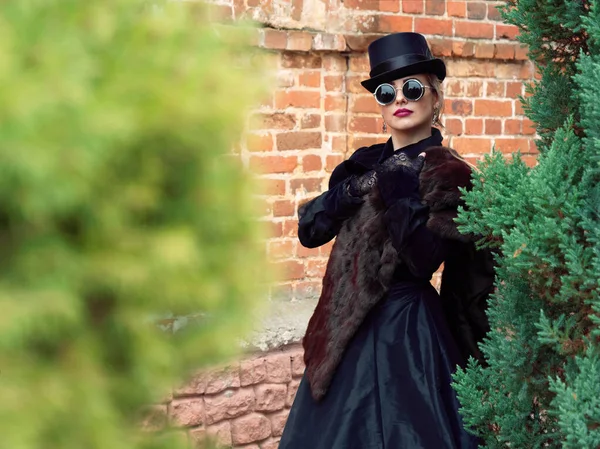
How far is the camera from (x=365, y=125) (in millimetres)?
3676

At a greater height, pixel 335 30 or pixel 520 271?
pixel 335 30

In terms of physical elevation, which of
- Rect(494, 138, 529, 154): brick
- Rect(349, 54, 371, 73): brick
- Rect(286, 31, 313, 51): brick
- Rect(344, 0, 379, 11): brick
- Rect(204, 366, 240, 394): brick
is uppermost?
Rect(344, 0, 379, 11): brick

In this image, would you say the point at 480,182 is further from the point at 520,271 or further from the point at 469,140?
the point at 469,140

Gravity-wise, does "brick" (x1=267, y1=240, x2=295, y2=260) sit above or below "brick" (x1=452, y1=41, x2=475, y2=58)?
below

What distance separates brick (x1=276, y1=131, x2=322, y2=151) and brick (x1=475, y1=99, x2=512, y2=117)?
962 millimetres

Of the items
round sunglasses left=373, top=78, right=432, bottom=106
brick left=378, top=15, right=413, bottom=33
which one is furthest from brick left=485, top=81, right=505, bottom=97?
round sunglasses left=373, top=78, right=432, bottom=106

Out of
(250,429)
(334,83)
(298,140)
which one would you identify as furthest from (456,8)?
(250,429)

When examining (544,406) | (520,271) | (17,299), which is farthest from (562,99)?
(17,299)

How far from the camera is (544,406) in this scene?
1913mm

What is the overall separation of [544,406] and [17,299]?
5.25 ft

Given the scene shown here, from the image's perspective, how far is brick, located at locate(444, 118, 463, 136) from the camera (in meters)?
3.93

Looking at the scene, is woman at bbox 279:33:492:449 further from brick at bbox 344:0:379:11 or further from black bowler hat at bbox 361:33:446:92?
brick at bbox 344:0:379:11

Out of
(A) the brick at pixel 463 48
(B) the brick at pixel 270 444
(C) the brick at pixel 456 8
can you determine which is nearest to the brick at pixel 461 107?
(A) the brick at pixel 463 48

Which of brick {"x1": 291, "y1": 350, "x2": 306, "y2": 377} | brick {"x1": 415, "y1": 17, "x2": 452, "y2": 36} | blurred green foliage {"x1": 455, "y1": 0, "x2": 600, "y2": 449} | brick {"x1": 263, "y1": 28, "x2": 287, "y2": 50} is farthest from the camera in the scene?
brick {"x1": 415, "y1": 17, "x2": 452, "y2": 36}
